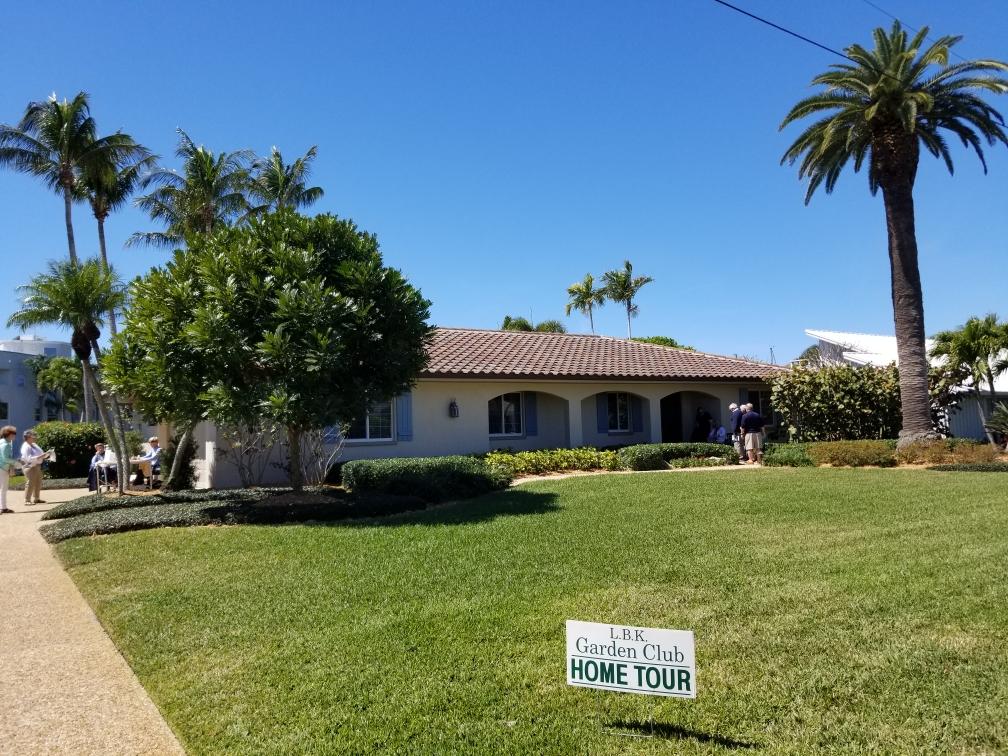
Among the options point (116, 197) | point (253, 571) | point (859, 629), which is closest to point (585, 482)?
point (253, 571)

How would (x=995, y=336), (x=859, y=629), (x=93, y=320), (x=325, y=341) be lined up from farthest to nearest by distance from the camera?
(x=995, y=336) < (x=93, y=320) < (x=325, y=341) < (x=859, y=629)

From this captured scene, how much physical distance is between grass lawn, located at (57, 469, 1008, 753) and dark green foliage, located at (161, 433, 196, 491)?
23.5ft

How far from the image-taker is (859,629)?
5230 mm

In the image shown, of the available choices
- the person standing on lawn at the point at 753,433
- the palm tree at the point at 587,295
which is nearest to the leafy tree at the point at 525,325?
the palm tree at the point at 587,295

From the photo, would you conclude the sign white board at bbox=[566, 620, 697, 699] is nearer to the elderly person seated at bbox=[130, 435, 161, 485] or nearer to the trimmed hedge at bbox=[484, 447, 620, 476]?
the trimmed hedge at bbox=[484, 447, 620, 476]

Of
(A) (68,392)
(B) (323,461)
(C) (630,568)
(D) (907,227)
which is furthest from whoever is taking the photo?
(A) (68,392)

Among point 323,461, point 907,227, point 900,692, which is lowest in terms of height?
point 900,692

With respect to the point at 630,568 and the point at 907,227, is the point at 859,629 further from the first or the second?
the point at 907,227

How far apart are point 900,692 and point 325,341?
29.4 feet

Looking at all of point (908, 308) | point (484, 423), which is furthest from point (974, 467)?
point (484, 423)

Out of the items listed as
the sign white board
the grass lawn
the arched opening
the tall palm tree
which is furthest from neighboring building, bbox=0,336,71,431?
the sign white board

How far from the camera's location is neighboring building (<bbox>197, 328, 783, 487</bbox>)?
1902 centimetres

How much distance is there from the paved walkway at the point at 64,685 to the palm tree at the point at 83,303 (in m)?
8.89

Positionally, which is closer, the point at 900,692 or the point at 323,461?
the point at 900,692
